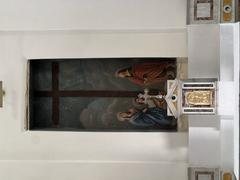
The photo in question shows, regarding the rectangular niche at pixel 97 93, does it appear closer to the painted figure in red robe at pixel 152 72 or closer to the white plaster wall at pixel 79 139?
the painted figure in red robe at pixel 152 72

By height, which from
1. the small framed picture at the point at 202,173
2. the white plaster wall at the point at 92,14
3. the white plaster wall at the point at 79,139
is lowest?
the small framed picture at the point at 202,173

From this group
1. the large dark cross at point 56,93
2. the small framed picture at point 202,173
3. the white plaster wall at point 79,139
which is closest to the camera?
the small framed picture at point 202,173

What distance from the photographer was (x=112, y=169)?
589cm

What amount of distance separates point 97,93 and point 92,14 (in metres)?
1.20

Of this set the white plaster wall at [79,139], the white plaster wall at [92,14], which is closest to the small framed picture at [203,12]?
the white plaster wall at [92,14]

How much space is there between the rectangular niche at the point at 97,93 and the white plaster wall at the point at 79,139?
0.26 metres

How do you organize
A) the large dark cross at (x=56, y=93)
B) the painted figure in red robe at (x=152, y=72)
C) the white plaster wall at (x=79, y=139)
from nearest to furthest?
1. the white plaster wall at (x=79, y=139)
2. the painted figure in red robe at (x=152, y=72)
3. the large dark cross at (x=56, y=93)

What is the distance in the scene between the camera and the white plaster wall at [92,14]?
5898mm

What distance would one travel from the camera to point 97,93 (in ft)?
21.2

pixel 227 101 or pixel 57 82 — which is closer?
pixel 227 101

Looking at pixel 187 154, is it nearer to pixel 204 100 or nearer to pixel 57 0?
pixel 204 100

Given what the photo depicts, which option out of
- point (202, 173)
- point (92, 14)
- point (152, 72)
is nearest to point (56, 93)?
point (92, 14)

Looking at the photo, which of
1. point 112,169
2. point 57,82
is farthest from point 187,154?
point 57,82

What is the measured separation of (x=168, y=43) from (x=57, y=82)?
1.81 metres
